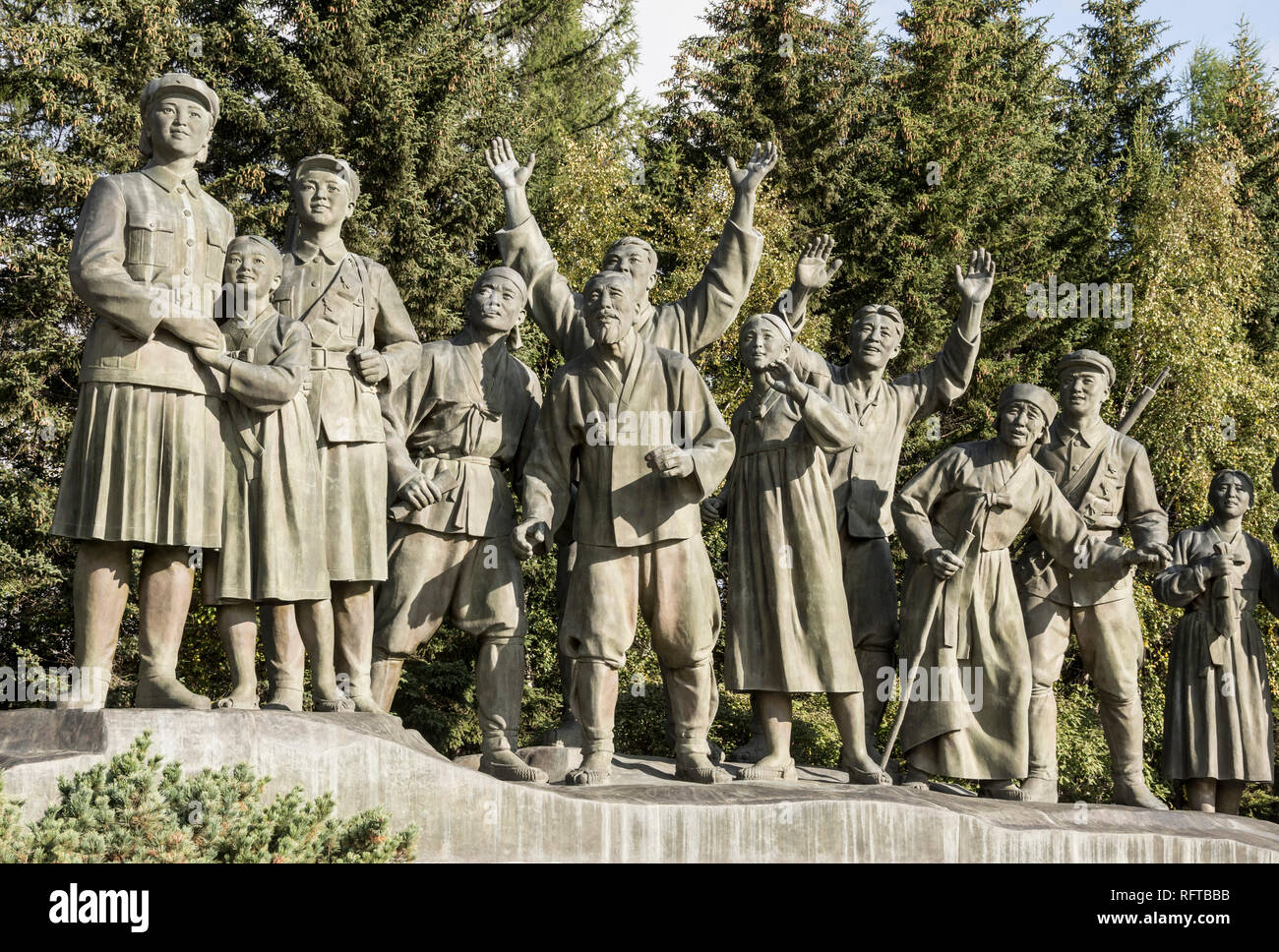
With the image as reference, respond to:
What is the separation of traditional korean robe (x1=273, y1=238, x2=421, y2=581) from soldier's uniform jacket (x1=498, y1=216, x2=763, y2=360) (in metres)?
1.33

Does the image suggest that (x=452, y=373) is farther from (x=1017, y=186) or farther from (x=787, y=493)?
(x=1017, y=186)

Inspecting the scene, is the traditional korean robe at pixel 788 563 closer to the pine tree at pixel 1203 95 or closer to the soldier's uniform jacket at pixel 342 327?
the soldier's uniform jacket at pixel 342 327

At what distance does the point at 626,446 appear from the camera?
8492 millimetres

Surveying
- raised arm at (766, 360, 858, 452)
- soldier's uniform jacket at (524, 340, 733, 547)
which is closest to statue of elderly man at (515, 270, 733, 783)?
soldier's uniform jacket at (524, 340, 733, 547)

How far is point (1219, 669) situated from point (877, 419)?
2894mm

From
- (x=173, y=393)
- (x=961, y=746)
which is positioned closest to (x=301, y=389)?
(x=173, y=393)

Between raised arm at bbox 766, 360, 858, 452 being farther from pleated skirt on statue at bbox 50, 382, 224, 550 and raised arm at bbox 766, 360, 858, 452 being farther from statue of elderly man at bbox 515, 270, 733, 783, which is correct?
pleated skirt on statue at bbox 50, 382, 224, 550

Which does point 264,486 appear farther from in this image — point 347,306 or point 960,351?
point 960,351

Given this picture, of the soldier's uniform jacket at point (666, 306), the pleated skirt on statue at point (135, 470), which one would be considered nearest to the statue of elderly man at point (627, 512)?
the soldier's uniform jacket at point (666, 306)

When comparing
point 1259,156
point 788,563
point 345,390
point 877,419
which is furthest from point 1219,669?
point 1259,156

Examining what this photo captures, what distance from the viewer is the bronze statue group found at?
24.4 feet

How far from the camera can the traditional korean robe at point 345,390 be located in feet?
26.7
